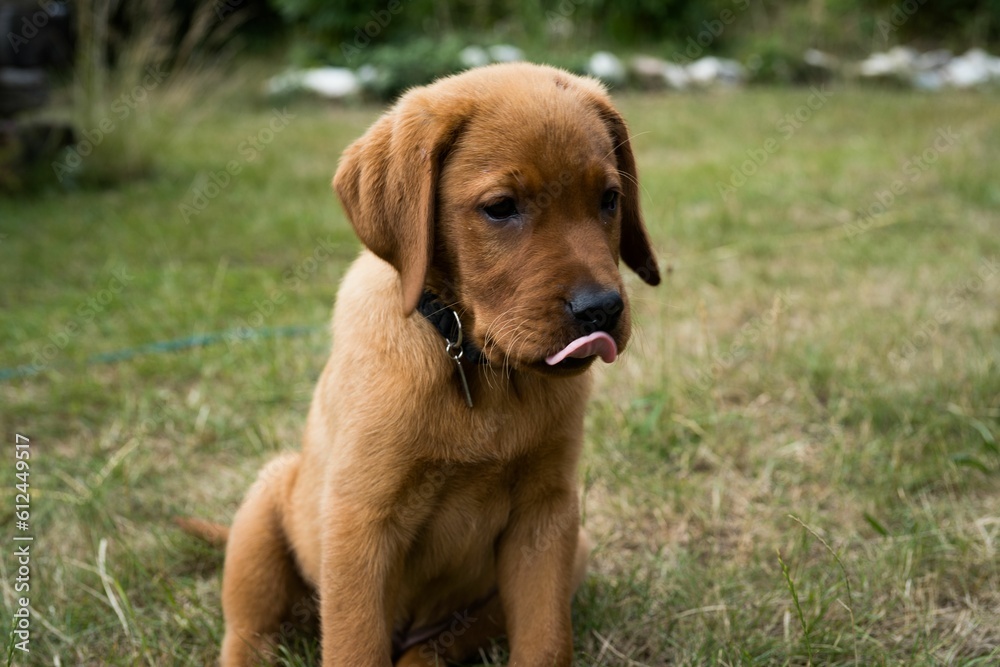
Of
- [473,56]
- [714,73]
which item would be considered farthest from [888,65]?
[473,56]

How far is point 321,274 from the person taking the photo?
20.3 ft

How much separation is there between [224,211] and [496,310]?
5.87 metres

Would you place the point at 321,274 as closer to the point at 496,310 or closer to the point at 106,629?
the point at 106,629

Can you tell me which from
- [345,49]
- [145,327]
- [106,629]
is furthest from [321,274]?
[345,49]

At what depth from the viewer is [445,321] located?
2.33m

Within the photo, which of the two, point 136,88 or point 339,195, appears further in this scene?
point 136,88

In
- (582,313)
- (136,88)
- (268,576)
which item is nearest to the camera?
(582,313)
